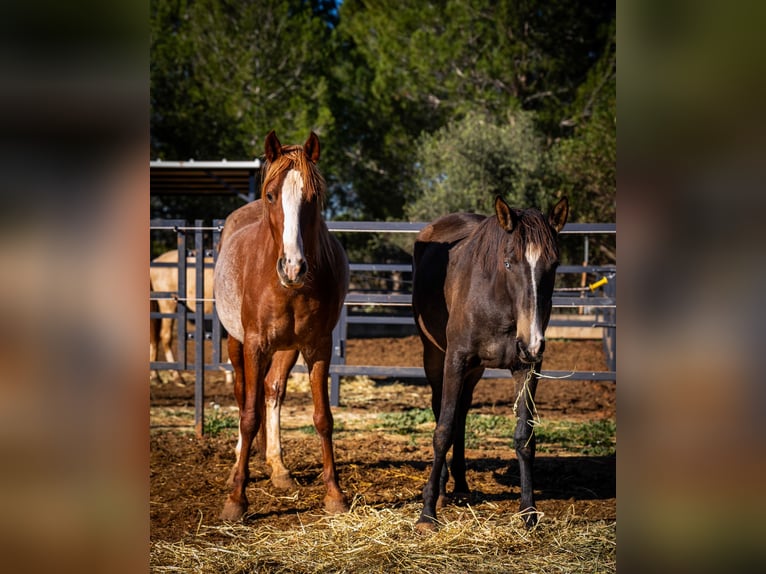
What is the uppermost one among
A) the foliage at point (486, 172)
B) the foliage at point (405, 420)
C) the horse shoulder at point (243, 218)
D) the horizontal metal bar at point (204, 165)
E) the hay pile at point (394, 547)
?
the foliage at point (486, 172)

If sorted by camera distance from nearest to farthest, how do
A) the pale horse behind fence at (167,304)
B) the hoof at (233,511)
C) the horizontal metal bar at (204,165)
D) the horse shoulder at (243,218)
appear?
the hoof at (233,511) → the horse shoulder at (243,218) → the pale horse behind fence at (167,304) → the horizontal metal bar at (204,165)

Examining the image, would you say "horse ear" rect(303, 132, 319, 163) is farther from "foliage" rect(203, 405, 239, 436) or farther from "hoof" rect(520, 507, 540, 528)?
"foliage" rect(203, 405, 239, 436)

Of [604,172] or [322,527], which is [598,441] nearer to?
[322,527]

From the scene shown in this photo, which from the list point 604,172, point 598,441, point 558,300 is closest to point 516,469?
point 598,441

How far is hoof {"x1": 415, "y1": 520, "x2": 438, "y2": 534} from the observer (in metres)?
3.73

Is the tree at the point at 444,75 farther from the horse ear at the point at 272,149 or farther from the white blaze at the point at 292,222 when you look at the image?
the white blaze at the point at 292,222

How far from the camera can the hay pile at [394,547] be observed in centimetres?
324

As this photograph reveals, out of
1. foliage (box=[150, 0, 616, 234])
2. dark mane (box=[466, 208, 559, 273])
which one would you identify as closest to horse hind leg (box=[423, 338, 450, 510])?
dark mane (box=[466, 208, 559, 273])

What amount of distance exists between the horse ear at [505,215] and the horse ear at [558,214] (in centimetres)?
25

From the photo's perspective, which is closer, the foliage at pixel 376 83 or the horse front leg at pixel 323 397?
the horse front leg at pixel 323 397

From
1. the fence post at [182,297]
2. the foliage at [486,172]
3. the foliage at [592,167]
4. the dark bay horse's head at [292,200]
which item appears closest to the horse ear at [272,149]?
the dark bay horse's head at [292,200]

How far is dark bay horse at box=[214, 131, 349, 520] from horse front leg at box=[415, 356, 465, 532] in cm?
60
